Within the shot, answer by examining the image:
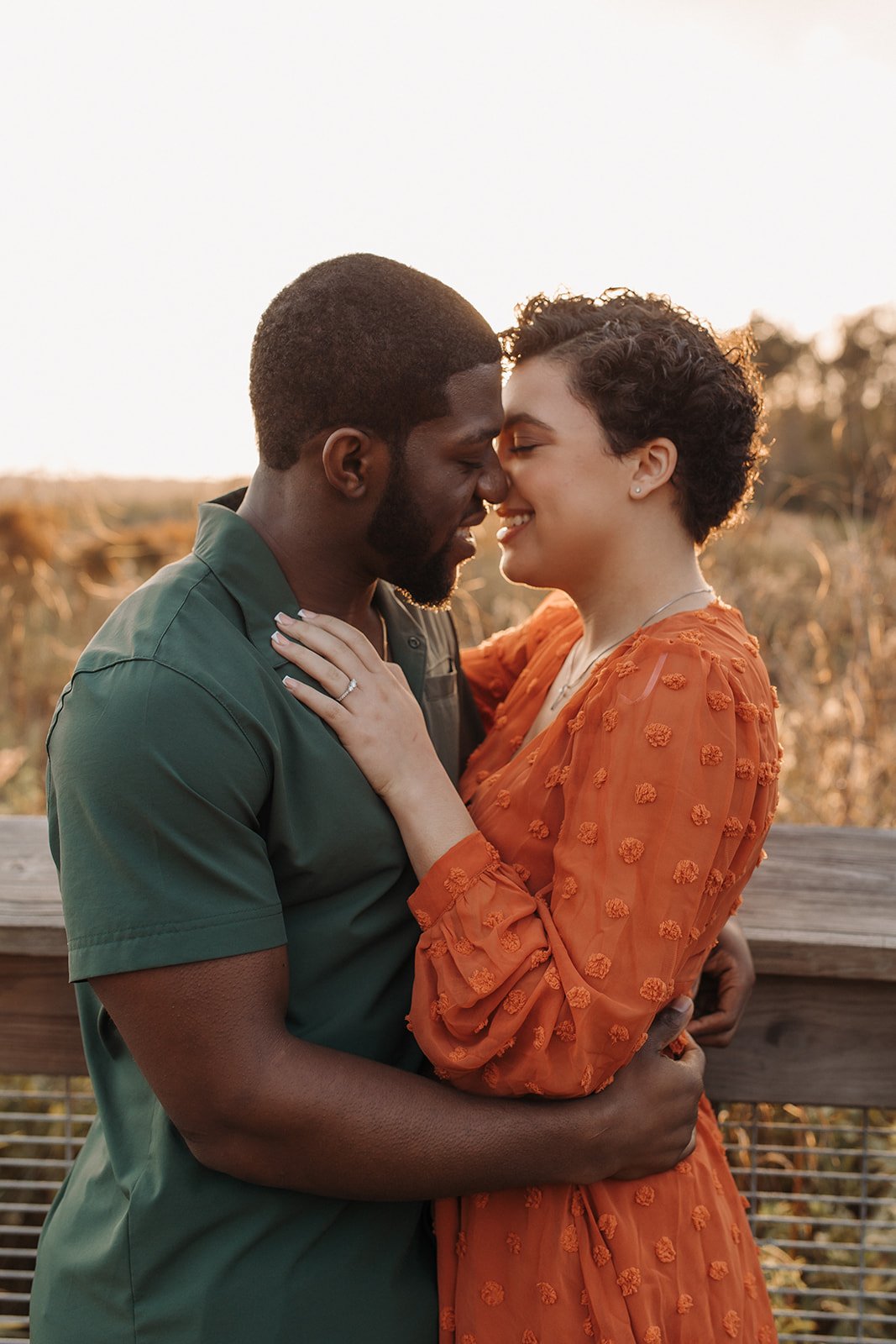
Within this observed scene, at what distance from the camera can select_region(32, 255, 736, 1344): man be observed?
49.6 inches

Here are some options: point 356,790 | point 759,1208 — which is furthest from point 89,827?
point 759,1208

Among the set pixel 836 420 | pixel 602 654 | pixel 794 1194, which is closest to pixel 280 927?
pixel 602 654

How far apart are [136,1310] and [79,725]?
79 cm

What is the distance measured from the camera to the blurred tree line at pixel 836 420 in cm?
331

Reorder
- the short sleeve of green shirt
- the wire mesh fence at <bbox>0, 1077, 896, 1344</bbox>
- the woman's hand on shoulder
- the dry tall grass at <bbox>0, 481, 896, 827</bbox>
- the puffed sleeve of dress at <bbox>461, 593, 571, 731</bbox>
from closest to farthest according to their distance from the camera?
the short sleeve of green shirt → the woman's hand on shoulder → the puffed sleeve of dress at <bbox>461, 593, 571, 731</bbox> → the wire mesh fence at <bbox>0, 1077, 896, 1344</bbox> → the dry tall grass at <bbox>0, 481, 896, 827</bbox>

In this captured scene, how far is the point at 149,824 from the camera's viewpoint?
4.04ft

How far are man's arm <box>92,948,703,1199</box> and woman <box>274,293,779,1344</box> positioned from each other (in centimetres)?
6

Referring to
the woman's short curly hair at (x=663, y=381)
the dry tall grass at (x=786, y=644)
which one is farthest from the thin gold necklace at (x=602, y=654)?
the dry tall grass at (x=786, y=644)

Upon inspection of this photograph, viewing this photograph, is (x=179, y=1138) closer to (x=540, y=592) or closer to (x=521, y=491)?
(x=521, y=491)

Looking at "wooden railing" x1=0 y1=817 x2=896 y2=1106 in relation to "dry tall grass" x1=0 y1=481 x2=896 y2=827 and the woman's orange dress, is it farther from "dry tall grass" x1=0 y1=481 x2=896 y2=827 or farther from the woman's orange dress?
"dry tall grass" x1=0 y1=481 x2=896 y2=827

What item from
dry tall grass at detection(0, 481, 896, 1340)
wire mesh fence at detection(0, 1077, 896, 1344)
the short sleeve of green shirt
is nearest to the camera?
the short sleeve of green shirt

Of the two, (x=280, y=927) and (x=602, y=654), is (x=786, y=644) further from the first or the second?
(x=280, y=927)

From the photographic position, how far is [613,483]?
171 centimetres

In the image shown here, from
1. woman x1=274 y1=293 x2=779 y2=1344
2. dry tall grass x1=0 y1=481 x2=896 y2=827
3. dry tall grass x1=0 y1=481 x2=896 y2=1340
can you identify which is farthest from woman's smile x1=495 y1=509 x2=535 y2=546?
dry tall grass x1=0 y1=481 x2=896 y2=1340
